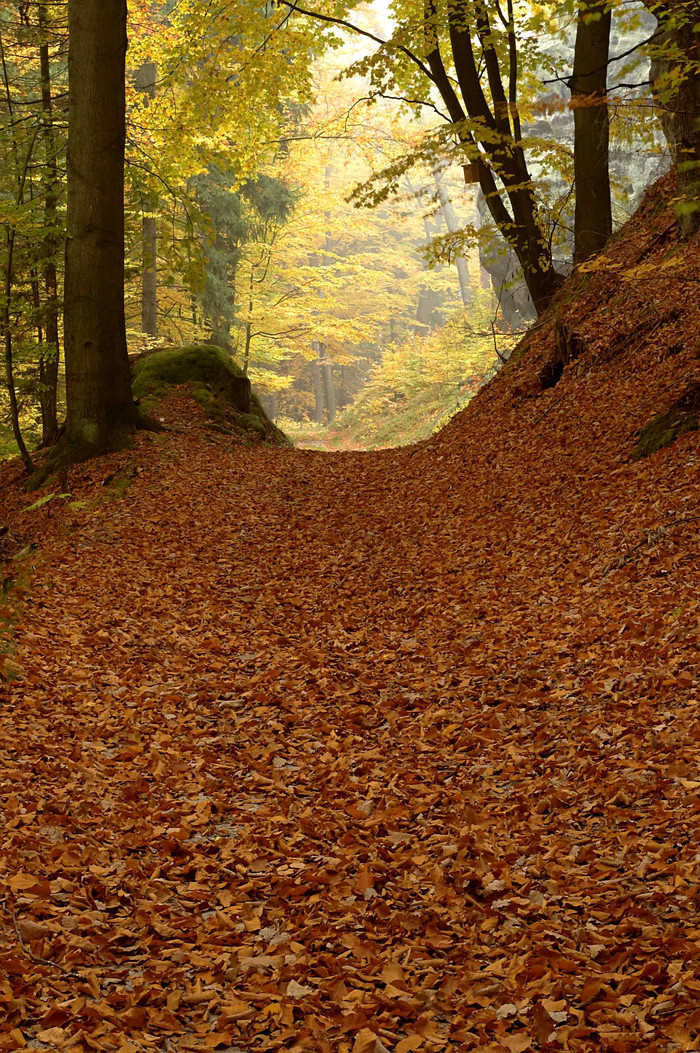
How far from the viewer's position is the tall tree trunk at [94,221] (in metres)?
9.26

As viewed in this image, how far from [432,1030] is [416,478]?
7.90 meters

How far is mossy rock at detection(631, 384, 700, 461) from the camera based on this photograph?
264 inches

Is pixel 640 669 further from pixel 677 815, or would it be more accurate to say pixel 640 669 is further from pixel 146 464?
pixel 146 464

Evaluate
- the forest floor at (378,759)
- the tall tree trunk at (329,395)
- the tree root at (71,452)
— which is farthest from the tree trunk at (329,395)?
the forest floor at (378,759)

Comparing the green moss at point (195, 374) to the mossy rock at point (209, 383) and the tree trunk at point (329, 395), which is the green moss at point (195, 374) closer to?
the mossy rock at point (209, 383)

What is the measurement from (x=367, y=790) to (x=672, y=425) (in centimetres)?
444

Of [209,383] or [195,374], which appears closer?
[195,374]

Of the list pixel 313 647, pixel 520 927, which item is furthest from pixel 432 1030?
pixel 313 647

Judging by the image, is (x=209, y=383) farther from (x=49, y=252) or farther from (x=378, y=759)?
(x=378, y=759)

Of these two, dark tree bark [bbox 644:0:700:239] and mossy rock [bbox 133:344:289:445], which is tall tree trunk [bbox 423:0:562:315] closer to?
dark tree bark [bbox 644:0:700:239]

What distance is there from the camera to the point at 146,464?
32.2ft

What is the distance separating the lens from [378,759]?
4.44 metres

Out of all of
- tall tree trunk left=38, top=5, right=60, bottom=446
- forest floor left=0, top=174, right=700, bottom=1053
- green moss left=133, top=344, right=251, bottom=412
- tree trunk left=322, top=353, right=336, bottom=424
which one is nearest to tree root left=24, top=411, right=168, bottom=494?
forest floor left=0, top=174, right=700, bottom=1053

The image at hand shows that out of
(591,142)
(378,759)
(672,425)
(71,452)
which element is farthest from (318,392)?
(378,759)
